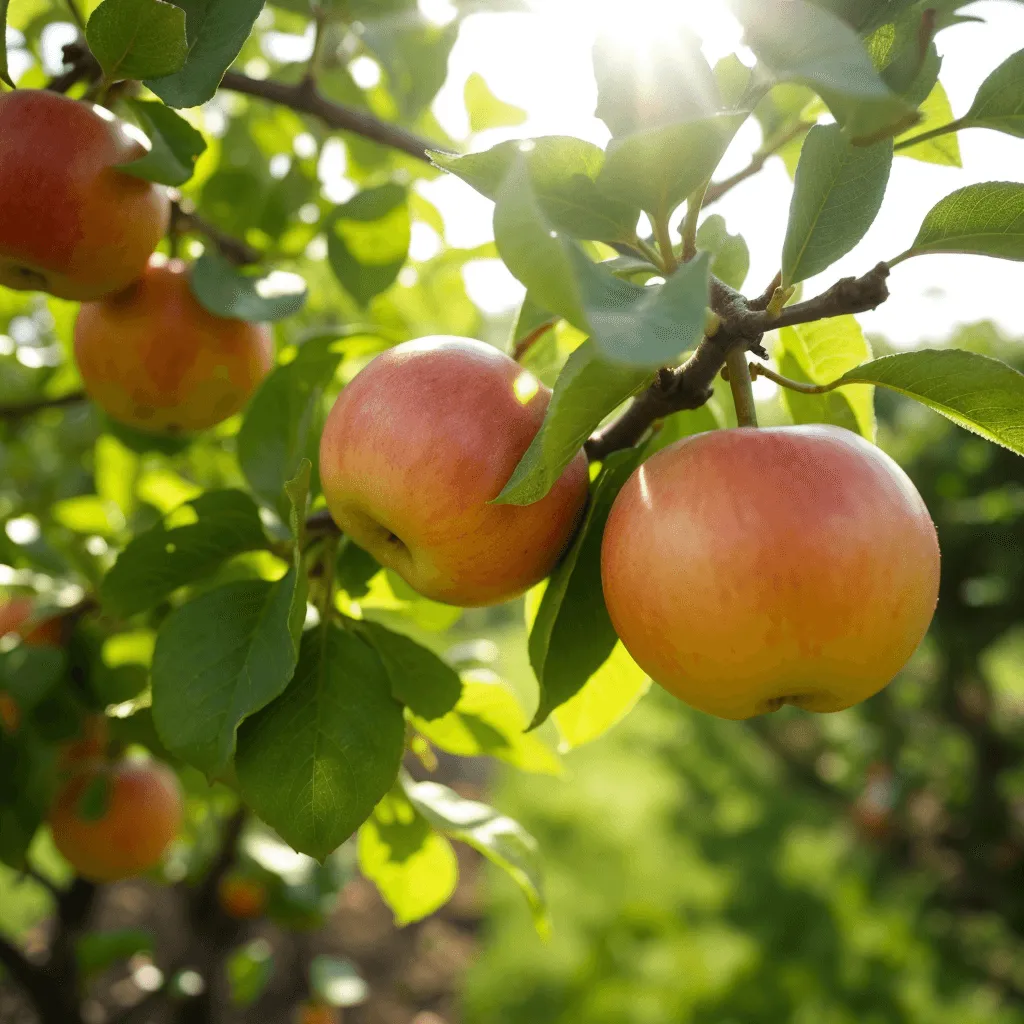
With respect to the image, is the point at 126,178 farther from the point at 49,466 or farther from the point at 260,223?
the point at 49,466

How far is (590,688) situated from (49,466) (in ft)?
6.17

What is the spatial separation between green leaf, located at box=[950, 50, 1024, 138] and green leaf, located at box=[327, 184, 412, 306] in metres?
0.80

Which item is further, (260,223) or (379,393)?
(260,223)

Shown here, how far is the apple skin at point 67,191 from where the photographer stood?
2.97 ft

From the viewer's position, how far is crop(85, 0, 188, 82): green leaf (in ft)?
2.68

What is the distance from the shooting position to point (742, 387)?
2.76ft

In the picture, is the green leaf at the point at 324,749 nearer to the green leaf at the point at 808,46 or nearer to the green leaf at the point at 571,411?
the green leaf at the point at 571,411

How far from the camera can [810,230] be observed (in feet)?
2.52

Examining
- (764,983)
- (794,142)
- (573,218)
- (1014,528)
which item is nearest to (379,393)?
(573,218)

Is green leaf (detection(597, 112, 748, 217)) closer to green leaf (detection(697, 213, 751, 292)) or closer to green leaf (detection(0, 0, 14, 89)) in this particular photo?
green leaf (detection(697, 213, 751, 292))

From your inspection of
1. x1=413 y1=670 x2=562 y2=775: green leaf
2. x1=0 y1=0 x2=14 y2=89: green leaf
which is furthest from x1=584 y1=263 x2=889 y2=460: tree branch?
x1=0 y1=0 x2=14 y2=89: green leaf

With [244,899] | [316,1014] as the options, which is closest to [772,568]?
[244,899]

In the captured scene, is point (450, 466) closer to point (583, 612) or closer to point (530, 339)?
point (583, 612)

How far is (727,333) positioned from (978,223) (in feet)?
0.72
